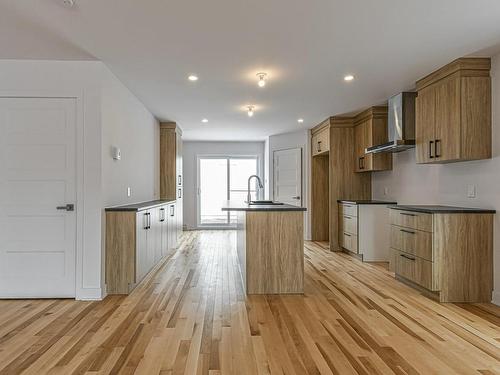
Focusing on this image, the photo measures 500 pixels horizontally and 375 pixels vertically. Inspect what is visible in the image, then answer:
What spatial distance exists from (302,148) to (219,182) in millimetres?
2735

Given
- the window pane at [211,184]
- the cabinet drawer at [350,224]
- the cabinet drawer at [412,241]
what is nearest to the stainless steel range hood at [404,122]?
the cabinet drawer at [412,241]

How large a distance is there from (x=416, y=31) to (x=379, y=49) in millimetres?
427

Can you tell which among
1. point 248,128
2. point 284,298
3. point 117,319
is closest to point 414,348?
point 284,298

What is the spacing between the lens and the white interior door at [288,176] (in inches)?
313

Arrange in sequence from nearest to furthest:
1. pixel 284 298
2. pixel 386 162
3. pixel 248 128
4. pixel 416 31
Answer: pixel 416 31, pixel 284 298, pixel 386 162, pixel 248 128

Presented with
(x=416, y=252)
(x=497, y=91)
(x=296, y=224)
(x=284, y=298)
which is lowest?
(x=284, y=298)

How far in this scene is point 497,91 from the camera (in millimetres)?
3473

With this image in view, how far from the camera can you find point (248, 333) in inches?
107

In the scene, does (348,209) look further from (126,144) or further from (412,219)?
(126,144)

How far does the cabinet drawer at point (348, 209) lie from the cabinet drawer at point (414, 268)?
1337 mm

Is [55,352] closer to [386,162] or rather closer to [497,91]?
[497,91]

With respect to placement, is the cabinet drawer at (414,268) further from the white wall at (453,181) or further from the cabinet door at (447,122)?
the cabinet door at (447,122)

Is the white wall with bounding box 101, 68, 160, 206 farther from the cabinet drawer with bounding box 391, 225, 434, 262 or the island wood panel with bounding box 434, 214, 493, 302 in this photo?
the island wood panel with bounding box 434, 214, 493, 302

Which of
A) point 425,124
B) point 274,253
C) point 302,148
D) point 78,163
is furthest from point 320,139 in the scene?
point 78,163
